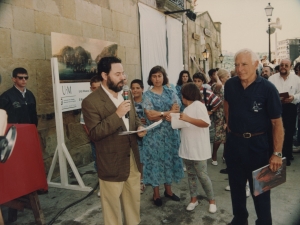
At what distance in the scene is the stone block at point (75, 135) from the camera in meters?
5.14

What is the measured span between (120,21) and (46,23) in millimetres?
2377

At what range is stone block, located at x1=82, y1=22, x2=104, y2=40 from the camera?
5465 millimetres

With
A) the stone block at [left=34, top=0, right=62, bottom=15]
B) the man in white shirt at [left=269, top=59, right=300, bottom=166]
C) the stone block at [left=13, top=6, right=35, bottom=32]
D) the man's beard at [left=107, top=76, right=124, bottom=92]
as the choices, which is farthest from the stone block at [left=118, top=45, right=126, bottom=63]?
the man's beard at [left=107, top=76, right=124, bottom=92]

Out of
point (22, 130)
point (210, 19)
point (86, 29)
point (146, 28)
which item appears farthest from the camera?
point (210, 19)

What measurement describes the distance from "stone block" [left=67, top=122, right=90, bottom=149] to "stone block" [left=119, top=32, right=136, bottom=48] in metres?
2.55

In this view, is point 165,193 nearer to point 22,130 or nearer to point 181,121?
point 181,121

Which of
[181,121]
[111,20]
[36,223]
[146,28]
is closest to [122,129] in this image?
[181,121]

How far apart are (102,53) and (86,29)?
57 cm

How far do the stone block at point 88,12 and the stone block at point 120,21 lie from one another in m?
0.56

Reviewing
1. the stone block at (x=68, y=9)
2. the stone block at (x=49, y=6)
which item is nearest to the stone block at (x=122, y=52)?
the stone block at (x=68, y=9)

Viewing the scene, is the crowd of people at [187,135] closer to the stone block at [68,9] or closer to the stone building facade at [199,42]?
the stone block at [68,9]

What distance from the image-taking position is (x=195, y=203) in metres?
3.34

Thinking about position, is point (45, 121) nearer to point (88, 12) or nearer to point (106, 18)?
point (88, 12)

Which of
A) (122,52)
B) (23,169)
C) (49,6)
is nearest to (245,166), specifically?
(23,169)
